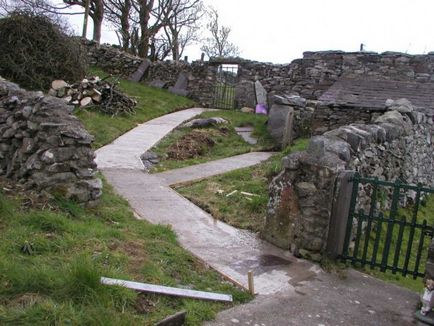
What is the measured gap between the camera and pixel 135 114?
13.5 metres

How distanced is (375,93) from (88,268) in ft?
37.2

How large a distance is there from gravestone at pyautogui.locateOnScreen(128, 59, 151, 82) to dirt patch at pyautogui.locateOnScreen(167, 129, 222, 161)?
790 cm

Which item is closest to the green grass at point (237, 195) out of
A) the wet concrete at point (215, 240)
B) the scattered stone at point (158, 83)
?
the wet concrete at point (215, 240)

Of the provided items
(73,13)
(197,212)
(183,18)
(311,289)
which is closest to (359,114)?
(197,212)

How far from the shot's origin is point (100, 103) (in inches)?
490

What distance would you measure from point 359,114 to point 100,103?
280 inches

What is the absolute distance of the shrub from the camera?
471 inches

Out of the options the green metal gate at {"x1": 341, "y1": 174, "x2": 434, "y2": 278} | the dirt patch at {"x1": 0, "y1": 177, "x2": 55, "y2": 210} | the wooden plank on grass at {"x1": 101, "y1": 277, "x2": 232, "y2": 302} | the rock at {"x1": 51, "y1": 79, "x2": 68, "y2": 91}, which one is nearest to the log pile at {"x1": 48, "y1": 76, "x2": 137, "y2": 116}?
the rock at {"x1": 51, "y1": 79, "x2": 68, "y2": 91}

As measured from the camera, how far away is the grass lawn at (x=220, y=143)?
31.2ft

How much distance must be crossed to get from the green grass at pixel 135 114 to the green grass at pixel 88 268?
5.00m

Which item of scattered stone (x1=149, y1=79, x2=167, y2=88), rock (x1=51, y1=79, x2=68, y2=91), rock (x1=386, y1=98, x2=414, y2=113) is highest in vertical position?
scattered stone (x1=149, y1=79, x2=167, y2=88)

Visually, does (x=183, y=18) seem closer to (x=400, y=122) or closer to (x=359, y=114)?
(x=359, y=114)

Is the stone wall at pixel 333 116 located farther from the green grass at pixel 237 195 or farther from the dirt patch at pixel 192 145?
the green grass at pixel 237 195

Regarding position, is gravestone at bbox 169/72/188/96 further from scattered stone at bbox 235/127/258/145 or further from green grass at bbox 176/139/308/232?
green grass at bbox 176/139/308/232
